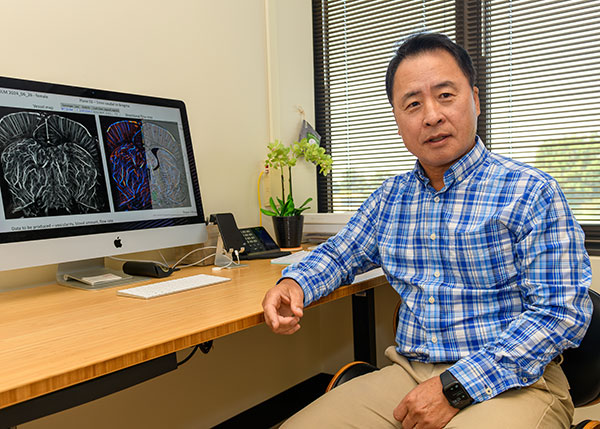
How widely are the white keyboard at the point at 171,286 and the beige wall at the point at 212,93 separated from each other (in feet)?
1.36

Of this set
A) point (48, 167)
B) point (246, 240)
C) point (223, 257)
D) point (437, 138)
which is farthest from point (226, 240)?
point (437, 138)

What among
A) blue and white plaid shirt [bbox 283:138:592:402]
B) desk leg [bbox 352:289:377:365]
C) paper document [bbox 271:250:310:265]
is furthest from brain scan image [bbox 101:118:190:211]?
desk leg [bbox 352:289:377:365]

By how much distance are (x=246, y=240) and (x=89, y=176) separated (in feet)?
2.22

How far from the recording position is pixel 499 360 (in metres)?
1.05

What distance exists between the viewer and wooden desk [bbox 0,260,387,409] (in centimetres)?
83

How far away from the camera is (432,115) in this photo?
1.24 metres

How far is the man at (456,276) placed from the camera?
→ 3.44 feet

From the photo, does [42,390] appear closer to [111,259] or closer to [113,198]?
[113,198]

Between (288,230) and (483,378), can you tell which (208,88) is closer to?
(288,230)

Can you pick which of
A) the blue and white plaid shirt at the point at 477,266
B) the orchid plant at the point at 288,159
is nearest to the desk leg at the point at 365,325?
the blue and white plaid shirt at the point at 477,266

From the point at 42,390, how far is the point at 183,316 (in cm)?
39

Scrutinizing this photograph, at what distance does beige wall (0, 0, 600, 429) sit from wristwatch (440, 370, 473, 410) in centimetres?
A: 120

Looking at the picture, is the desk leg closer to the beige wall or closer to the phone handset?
the phone handset

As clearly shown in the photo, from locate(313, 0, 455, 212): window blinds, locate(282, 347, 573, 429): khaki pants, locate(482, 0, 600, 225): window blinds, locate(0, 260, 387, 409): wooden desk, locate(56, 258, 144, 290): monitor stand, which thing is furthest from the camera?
locate(313, 0, 455, 212): window blinds
